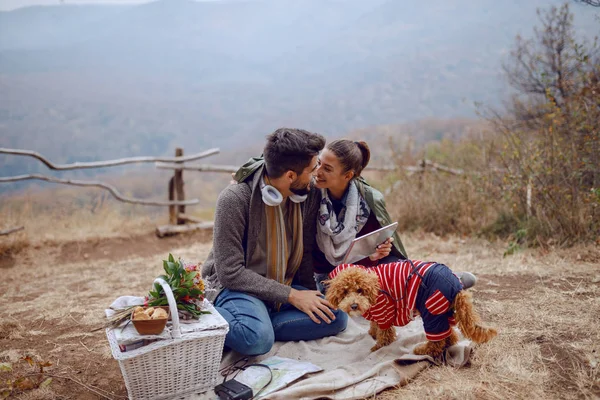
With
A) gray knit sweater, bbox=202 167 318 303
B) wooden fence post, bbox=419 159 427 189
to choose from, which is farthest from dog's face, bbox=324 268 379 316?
wooden fence post, bbox=419 159 427 189

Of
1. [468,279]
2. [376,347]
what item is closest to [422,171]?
[468,279]

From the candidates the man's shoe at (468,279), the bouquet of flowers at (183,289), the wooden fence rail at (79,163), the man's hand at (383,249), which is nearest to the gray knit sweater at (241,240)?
the bouquet of flowers at (183,289)

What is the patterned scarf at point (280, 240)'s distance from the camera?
110 inches

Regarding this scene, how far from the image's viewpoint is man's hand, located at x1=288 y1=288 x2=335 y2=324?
2.54 m

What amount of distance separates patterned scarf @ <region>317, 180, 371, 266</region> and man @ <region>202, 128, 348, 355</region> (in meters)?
0.18

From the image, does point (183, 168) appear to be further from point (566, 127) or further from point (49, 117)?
point (49, 117)

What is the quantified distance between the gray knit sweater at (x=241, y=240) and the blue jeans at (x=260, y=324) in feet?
0.24

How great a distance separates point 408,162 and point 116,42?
3009 inches

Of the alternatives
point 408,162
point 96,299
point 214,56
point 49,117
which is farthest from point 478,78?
point 96,299

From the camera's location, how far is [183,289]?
89.7 inches

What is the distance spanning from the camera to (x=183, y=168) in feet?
25.6

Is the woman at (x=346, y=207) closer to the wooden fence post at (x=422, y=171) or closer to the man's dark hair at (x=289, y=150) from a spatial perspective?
the man's dark hair at (x=289, y=150)

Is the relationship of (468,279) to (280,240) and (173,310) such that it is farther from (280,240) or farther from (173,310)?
(173,310)

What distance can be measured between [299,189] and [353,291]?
74 cm
